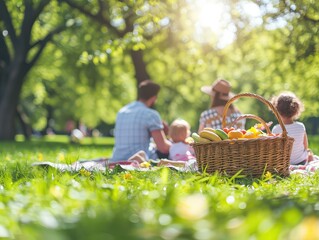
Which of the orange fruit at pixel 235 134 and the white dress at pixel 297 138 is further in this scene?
the white dress at pixel 297 138

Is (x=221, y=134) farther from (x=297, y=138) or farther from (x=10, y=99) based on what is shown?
(x=10, y=99)

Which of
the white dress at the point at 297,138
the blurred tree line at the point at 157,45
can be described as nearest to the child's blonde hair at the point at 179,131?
the white dress at the point at 297,138

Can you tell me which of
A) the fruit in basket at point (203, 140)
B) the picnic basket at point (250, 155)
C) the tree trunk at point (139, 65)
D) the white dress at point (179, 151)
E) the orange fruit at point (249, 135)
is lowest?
the white dress at point (179, 151)

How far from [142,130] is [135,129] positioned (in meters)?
0.10

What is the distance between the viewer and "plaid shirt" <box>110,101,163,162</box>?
7512 millimetres

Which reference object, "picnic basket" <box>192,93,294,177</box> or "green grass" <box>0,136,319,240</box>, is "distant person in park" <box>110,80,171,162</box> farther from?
"green grass" <box>0,136,319,240</box>

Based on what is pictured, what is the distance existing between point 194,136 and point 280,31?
9.52m

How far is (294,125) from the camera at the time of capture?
6.73 metres

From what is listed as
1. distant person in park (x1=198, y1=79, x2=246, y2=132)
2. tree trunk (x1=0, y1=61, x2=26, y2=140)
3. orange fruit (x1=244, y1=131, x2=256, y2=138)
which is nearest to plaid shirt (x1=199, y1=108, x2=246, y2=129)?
distant person in park (x1=198, y1=79, x2=246, y2=132)

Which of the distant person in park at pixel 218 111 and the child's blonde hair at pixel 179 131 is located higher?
the distant person in park at pixel 218 111

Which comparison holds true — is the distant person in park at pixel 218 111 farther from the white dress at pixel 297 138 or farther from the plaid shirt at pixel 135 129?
the white dress at pixel 297 138

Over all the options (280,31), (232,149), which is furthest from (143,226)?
(280,31)

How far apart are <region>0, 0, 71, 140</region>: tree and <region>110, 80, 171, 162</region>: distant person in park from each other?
34.9ft

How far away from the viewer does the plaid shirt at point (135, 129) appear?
751 cm
